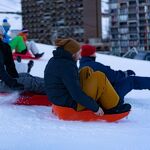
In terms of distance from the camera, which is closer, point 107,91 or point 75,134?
point 75,134

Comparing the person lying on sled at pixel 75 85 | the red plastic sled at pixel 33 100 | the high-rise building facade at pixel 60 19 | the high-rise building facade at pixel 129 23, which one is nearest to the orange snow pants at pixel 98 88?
the person lying on sled at pixel 75 85

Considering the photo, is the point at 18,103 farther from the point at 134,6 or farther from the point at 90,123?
the point at 134,6

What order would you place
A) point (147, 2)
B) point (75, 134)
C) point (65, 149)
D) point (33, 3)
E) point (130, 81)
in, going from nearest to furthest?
point (65, 149), point (75, 134), point (130, 81), point (33, 3), point (147, 2)

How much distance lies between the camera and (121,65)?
12977 mm

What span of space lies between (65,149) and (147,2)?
7312cm

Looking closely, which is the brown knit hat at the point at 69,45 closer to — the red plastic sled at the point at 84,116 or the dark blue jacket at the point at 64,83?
the dark blue jacket at the point at 64,83

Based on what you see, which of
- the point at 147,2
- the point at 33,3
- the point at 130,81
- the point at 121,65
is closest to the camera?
the point at 130,81

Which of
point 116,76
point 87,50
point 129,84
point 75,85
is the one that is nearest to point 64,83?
point 75,85

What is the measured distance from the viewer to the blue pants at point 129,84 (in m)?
5.69

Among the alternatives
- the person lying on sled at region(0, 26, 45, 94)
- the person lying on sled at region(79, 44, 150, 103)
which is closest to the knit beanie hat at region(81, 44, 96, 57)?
the person lying on sled at region(79, 44, 150, 103)

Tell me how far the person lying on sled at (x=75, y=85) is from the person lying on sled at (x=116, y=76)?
0.79m

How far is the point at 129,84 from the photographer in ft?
18.8

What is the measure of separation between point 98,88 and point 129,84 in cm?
126

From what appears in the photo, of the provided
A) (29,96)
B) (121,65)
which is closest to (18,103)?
(29,96)
